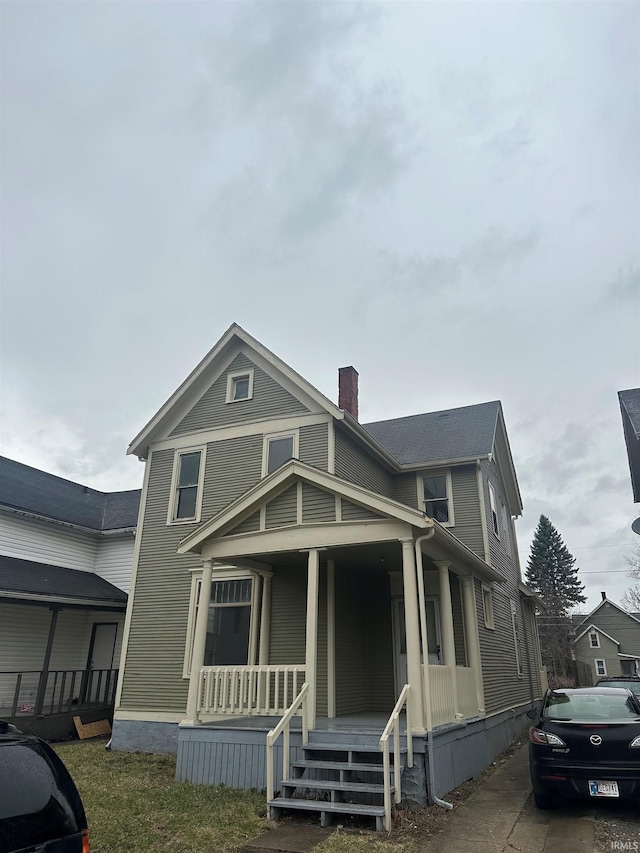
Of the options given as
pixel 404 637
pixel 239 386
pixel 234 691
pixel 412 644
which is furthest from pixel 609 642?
pixel 412 644

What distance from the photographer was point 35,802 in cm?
281

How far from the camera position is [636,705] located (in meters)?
7.61

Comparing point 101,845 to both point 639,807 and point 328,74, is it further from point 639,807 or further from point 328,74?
point 328,74

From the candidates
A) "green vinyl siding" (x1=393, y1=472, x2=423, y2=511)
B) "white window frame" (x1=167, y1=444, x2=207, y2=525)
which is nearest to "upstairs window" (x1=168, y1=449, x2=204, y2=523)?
"white window frame" (x1=167, y1=444, x2=207, y2=525)

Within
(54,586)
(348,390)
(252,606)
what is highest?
(348,390)

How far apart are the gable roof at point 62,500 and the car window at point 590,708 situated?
1401cm

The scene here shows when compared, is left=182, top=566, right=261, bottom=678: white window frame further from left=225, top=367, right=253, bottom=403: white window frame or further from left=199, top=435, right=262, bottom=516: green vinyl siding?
left=225, top=367, right=253, bottom=403: white window frame

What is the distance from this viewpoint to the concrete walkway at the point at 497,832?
578 centimetres

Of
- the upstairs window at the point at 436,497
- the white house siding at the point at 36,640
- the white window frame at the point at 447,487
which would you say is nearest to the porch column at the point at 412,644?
the white window frame at the point at 447,487

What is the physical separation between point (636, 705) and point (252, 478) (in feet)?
27.1

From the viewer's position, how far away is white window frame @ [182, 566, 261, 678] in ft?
37.2

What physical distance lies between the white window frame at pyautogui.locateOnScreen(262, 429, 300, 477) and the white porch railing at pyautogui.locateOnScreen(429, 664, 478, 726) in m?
5.42

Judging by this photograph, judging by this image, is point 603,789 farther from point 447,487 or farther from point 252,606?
point 447,487

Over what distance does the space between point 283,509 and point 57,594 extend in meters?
8.21
